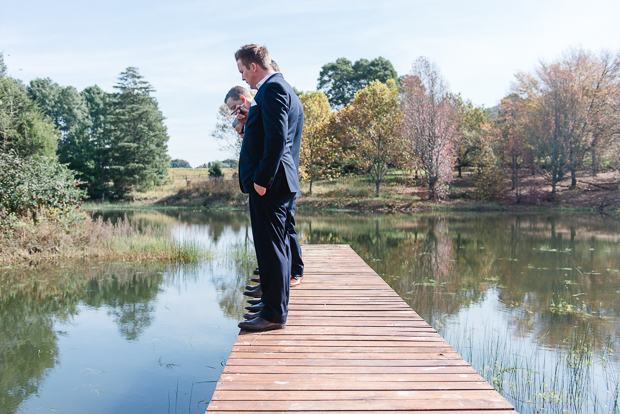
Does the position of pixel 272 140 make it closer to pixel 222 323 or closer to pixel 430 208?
pixel 222 323

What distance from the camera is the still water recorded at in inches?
172

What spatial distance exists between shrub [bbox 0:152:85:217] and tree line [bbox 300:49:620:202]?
2092 centimetres

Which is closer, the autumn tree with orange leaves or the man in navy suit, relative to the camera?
the man in navy suit

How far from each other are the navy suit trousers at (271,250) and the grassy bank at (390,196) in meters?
24.3

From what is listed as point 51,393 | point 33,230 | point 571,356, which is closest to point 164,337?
point 51,393

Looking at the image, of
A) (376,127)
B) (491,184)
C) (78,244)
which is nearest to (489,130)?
(491,184)

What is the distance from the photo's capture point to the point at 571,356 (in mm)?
5043

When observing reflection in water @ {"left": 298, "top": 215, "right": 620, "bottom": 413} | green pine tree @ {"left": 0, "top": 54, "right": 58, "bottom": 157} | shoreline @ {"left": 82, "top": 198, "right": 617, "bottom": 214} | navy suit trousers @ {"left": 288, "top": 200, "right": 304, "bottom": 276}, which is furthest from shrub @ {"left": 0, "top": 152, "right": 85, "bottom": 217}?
shoreline @ {"left": 82, "top": 198, "right": 617, "bottom": 214}

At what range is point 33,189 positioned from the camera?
34.4 feet

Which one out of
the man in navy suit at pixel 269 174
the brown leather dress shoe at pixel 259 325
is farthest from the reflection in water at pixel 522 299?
the man in navy suit at pixel 269 174

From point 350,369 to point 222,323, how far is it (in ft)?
13.9

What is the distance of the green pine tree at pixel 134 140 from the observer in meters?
36.4

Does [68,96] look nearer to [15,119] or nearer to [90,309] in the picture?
[15,119]

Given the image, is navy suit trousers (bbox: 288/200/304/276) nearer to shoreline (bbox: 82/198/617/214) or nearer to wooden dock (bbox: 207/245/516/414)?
wooden dock (bbox: 207/245/516/414)
